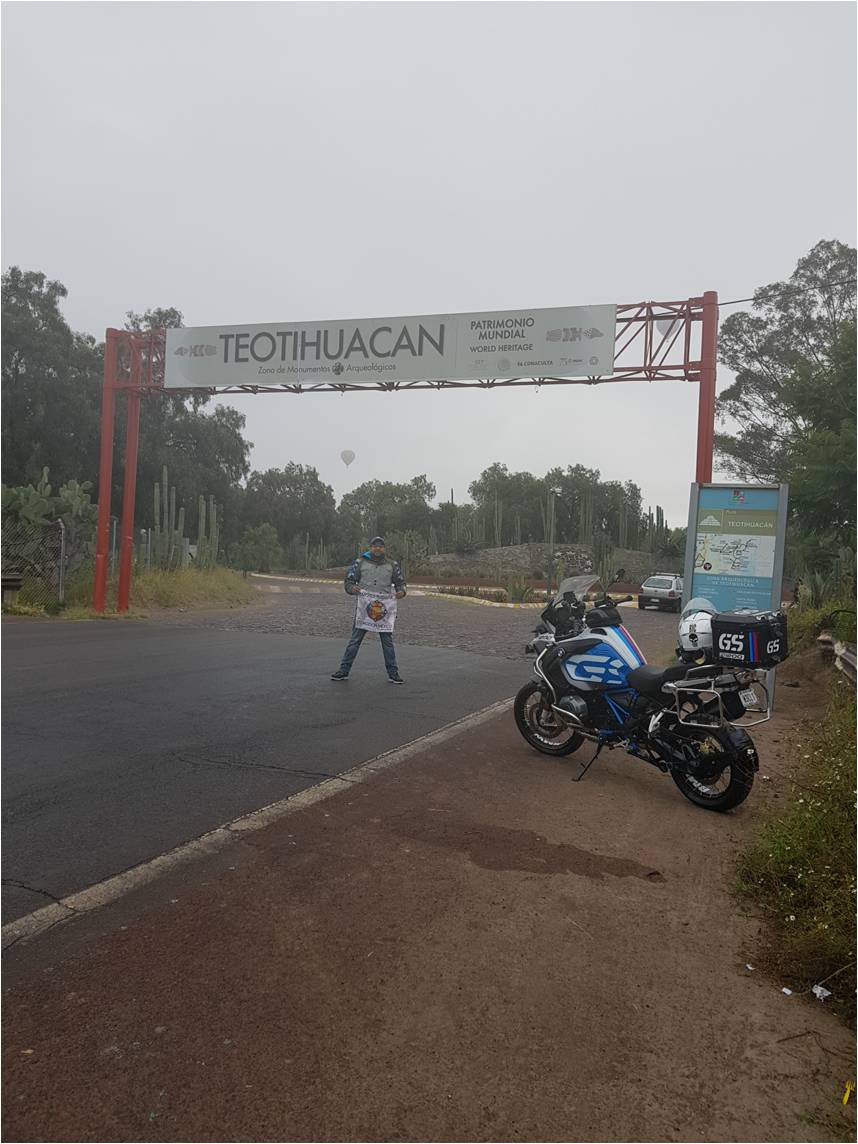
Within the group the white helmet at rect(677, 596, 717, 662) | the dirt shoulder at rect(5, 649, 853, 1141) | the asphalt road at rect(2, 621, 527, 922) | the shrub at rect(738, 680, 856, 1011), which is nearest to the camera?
the dirt shoulder at rect(5, 649, 853, 1141)

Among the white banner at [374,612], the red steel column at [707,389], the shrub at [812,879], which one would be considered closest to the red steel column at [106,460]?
the white banner at [374,612]

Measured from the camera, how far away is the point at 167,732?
6848 millimetres

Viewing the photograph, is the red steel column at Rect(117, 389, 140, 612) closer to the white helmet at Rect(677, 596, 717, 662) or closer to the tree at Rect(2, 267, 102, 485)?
the tree at Rect(2, 267, 102, 485)

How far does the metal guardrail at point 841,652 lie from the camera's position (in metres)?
8.28

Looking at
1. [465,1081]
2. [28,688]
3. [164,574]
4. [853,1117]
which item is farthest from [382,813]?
[164,574]

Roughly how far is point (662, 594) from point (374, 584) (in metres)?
22.5

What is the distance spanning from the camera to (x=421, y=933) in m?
3.38

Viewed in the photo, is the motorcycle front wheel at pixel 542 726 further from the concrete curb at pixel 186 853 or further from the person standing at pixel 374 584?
the person standing at pixel 374 584

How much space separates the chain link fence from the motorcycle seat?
16055mm

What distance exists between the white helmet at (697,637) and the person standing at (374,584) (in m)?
4.94

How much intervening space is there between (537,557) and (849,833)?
45.1m

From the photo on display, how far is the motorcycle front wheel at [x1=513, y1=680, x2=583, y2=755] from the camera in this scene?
647cm

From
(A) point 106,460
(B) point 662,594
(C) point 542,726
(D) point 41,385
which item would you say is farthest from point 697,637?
(D) point 41,385

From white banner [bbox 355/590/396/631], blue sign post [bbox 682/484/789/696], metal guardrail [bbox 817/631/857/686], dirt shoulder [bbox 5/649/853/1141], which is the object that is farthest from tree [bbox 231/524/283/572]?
dirt shoulder [bbox 5/649/853/1141]
